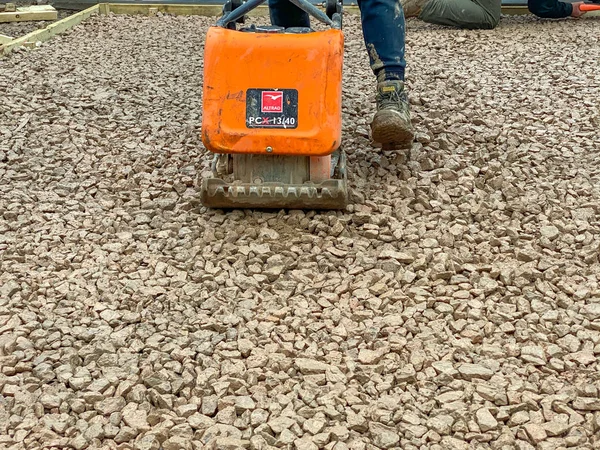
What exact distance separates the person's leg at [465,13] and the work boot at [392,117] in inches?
93.1

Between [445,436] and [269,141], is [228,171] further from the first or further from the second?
[445,436]

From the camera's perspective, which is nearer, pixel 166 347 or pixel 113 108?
pixel 166 347

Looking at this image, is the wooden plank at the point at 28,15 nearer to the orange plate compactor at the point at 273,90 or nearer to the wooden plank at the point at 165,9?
the wooden plank at the point at 165,9

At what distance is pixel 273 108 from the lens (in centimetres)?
244

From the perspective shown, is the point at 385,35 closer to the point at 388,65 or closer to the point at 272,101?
the point at 388,65

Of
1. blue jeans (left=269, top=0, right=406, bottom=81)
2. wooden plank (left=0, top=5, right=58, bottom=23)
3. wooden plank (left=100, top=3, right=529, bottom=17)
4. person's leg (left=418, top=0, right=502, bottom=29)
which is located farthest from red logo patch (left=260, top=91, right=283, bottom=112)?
wooden plank (left=0, top=5, right=58, bottom=23)

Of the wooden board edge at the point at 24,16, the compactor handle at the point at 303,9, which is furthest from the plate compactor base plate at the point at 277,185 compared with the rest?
Answer: the wooden board edge at the point at 24,16

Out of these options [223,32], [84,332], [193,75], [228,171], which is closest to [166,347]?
[84,332]

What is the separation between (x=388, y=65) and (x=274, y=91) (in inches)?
21.0

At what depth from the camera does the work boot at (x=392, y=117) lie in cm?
270

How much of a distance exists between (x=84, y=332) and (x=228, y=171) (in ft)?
2.63

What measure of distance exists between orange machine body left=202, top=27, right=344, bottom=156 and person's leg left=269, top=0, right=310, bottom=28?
1.94 ft

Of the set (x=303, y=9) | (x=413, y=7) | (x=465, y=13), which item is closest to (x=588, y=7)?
(x=465, y=13)

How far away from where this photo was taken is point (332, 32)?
7.98 ft
